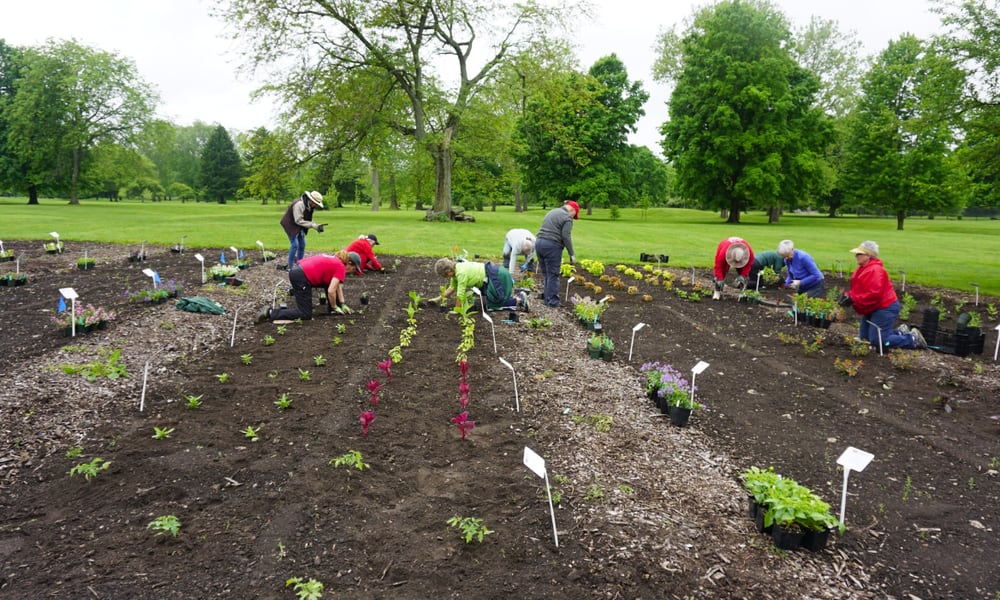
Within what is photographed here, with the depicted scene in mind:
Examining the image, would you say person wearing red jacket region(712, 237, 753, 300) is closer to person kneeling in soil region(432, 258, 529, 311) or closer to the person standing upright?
the person standing upright

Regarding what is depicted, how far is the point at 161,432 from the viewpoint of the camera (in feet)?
14.5

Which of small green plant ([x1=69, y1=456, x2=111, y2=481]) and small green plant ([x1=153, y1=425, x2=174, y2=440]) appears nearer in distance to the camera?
small green plant ([x1=69, y1=456, x2=111, y2=481])

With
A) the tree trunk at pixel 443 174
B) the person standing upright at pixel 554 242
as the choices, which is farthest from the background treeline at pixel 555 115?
the person standing upright at pixel 554 242

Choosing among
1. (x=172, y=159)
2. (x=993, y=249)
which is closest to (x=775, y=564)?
(x=993, y=249)

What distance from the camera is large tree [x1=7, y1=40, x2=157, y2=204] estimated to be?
41.4 meters

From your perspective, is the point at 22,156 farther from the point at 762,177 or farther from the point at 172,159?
the point at 762,177

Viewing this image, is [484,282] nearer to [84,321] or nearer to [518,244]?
[518,244]

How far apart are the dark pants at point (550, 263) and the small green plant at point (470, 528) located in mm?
6810

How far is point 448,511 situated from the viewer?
3520mm

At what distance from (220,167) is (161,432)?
7478cm

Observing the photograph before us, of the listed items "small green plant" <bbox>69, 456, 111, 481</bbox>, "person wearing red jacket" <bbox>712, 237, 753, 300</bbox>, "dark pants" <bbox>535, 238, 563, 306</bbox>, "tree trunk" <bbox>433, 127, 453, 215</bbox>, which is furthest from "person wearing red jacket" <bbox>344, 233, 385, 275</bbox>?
"tree trunk" <bbox>433, 127, 453, 215</bbox>

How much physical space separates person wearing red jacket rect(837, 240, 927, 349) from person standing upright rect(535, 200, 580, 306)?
4445 mm

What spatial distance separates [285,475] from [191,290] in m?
7.42

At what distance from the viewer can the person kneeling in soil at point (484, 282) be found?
27.3 ft
